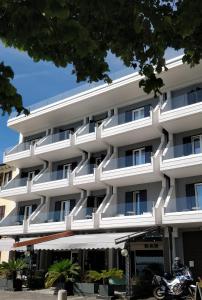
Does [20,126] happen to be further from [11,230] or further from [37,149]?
[11,230]

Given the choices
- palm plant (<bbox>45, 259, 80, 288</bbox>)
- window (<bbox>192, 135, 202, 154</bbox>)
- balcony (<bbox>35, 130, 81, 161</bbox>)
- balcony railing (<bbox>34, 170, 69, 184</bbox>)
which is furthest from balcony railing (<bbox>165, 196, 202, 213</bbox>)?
balcony (<bbox>35, 130, 81, 161</bbox>)

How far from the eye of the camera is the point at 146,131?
95.2 ft

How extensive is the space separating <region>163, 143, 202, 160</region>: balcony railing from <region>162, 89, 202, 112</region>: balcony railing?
2723mm

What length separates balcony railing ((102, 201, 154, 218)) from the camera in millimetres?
27328

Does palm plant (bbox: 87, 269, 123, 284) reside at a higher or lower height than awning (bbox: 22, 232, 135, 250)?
lower

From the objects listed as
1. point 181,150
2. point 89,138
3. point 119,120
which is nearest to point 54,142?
point 89,138

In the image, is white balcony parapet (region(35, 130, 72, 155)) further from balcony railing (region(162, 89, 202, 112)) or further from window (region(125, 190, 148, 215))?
balcony railing (region(162, 89, 202, 112))

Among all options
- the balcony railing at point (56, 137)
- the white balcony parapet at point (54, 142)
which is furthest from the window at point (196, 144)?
the balcony railing at point (56, 137)

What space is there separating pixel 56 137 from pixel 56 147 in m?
1.21

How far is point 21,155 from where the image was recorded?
119 ft

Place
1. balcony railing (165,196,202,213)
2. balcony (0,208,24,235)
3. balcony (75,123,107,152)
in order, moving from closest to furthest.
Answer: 1. balcony railing (165,196,202,213)
2. balcony (75,123,107,152)
3. balcony (0,208,24,235)

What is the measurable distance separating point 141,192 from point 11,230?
11.7 meters

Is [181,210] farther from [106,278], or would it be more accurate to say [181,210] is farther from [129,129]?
[129,129]

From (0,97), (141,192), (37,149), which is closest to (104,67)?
(0,97)
